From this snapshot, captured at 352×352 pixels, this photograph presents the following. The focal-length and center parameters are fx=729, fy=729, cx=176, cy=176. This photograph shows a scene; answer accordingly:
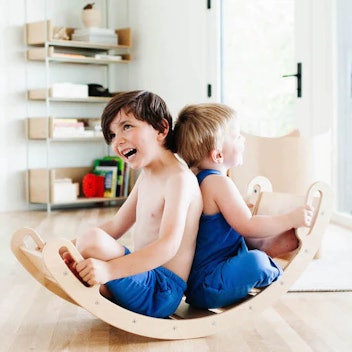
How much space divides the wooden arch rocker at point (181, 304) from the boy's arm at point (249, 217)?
78mm

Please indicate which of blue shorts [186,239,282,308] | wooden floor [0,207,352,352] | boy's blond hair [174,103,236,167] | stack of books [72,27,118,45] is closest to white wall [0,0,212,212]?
stack of books [72,27,118,45]

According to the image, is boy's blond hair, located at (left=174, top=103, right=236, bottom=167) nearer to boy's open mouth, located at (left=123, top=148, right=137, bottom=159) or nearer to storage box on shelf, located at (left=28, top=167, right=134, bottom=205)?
boy's open mouth, located at (left=123, top=148, right=137, bottom=159)

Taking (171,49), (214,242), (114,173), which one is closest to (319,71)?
(171,49)

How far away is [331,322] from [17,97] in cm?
384

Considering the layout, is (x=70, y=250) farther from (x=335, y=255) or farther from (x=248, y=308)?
(x=335, y=255)

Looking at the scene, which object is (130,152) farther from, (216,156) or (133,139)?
(216,156)

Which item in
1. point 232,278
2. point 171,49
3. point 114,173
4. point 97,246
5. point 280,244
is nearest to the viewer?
point 97,246

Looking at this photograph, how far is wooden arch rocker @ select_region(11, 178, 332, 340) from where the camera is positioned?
6.00 feet

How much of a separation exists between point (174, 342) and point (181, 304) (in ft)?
0.74

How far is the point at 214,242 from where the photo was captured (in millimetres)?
2051

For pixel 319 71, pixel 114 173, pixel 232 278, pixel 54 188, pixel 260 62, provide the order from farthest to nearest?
pixel 114 173, pixel 54 188, pixel 260 62, pixel 319 71, pixel 232 278

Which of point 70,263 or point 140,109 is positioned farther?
point 140,109

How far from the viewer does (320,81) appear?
428cm

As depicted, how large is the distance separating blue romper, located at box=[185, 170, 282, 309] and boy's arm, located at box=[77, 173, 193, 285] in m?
0.13
